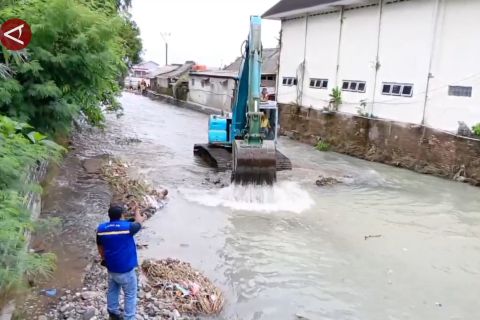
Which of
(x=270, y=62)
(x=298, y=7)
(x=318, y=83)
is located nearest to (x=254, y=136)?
(x=318, y=83)

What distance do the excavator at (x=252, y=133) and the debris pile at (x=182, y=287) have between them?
4.42 m

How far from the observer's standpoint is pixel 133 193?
11.1m

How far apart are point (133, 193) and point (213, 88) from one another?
2777 centimetres

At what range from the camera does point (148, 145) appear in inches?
824

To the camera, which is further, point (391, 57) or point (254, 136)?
point (391, 57)

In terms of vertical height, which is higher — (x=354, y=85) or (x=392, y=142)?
(x=354, y=85)

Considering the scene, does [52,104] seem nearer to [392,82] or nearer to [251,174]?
[251,174]

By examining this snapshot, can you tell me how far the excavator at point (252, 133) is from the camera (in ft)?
37.6

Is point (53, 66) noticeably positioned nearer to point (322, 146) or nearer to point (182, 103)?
point (322, 146)

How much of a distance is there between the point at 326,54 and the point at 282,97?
5.08 m

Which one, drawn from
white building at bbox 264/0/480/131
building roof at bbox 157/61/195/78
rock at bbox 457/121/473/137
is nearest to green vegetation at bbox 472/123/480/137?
rock at bbox 457/121/473/137

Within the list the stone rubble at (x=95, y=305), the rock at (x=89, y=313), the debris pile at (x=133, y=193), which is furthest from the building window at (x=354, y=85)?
the rock at (x=89, y=313)

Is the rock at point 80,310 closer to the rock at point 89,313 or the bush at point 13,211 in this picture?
the rock at point 89,313

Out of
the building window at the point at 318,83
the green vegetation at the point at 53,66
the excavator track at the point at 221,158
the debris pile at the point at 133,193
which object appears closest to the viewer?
the green vegetation at the point at 53,66
